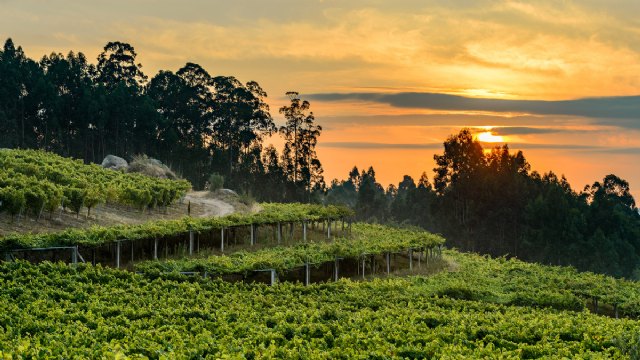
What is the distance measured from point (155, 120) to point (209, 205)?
127 ft

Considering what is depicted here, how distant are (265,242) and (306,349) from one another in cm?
3094

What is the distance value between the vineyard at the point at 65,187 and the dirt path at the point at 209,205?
2.06 m

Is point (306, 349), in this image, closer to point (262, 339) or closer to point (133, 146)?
point (262, 339)

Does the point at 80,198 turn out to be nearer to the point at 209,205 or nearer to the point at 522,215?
the point at 209,205

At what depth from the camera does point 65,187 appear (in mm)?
48531

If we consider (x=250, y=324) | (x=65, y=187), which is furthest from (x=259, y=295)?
(x=65, y=187)

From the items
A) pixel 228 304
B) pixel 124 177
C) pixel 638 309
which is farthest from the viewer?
pixel 124 177

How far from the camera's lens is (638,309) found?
1587 inches

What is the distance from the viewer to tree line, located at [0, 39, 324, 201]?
303 feet

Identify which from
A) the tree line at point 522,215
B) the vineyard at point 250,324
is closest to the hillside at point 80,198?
the vineyard at point 250,324

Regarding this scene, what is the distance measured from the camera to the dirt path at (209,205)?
205 ft

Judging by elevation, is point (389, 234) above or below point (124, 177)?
below

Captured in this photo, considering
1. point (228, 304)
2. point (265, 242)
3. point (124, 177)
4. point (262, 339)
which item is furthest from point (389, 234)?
point (262, 339)

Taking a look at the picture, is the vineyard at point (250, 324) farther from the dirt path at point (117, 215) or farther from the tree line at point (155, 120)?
the tree line at point (155, 120)
